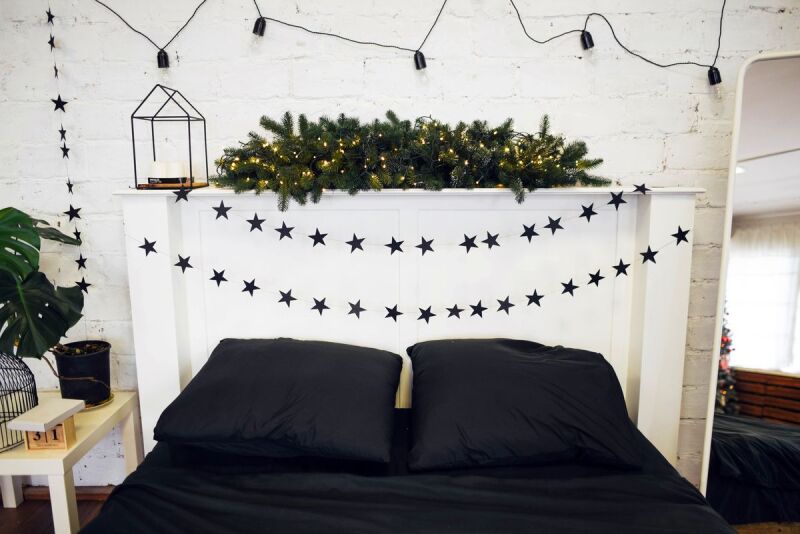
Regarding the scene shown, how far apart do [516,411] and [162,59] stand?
1640 millimetres

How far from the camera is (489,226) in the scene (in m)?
1.86

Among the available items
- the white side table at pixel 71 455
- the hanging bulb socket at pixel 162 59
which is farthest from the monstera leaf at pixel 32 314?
the hanging bulb socket at pixel 162 59

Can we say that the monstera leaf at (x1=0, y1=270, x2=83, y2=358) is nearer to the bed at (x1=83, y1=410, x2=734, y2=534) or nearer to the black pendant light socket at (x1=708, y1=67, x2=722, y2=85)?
the bed at (x1=83, y1=410, x2=734, y2=534)

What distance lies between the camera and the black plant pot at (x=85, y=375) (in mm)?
1761

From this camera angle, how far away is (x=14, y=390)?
1.71m

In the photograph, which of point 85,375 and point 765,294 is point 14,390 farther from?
point 765,294

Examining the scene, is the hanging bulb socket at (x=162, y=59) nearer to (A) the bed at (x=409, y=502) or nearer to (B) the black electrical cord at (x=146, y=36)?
→ (B) the black electrical cord at (x=146, y=36)

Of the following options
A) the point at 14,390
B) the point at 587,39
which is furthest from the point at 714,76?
the point at 14,390


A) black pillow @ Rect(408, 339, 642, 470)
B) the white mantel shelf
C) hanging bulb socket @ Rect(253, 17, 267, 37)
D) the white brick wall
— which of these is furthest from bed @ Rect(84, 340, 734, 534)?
hanging bulb socket @ Rect(253, 17, 267, 37)

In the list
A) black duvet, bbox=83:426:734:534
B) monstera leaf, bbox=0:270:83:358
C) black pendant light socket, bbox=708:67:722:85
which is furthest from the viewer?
black pendant light socket, bbox=708:67:722:85

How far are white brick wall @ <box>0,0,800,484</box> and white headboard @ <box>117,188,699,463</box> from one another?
0.28 m

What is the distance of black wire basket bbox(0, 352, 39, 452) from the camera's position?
1.69 metres

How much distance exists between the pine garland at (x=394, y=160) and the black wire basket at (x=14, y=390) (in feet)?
2.97

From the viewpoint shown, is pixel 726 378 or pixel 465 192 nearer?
pixel 465 192
